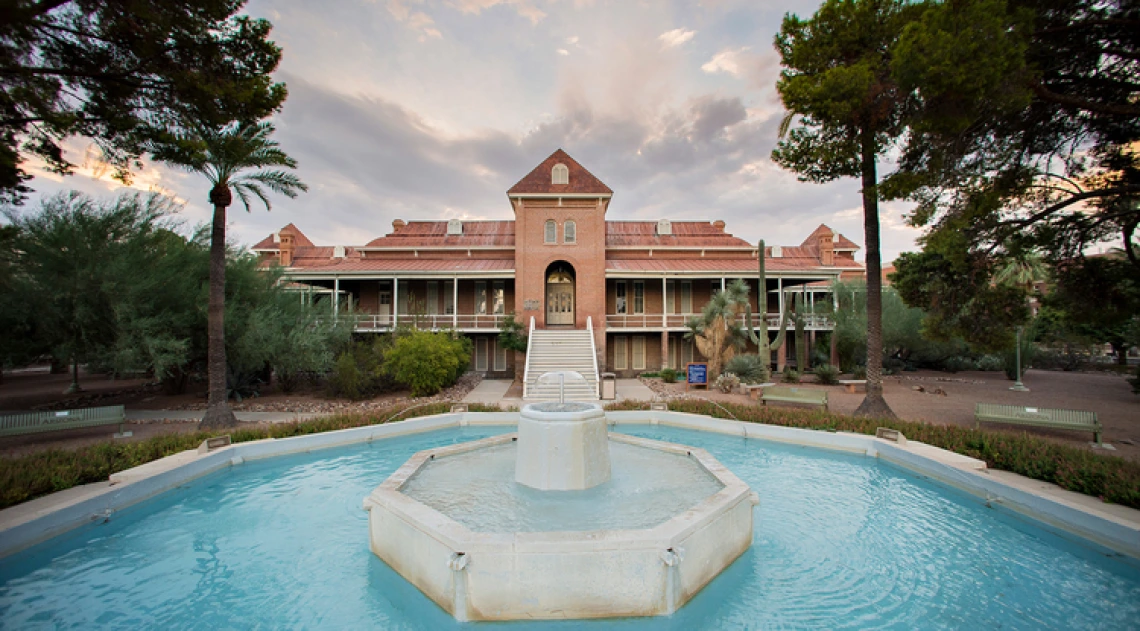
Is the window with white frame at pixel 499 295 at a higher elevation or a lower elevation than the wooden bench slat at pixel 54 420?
higher


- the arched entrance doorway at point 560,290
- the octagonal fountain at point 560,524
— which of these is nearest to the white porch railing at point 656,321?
the arched entrance doorway at point 560,290

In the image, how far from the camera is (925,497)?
774 centimetres

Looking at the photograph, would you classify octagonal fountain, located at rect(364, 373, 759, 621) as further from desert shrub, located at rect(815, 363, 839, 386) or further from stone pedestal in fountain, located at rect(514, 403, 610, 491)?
desert shrub, located at rect(815, 363, 839, 386)

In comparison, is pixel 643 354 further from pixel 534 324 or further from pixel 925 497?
pixel 925 497

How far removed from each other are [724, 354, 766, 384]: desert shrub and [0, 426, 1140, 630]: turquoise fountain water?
11506mm

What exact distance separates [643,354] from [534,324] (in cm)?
640

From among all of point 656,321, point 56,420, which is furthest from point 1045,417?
point 56,420

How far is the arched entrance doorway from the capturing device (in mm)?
25109

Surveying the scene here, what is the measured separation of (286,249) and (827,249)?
3584 cm

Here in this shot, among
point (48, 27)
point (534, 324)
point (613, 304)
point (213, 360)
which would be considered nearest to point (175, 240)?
point (213, 360)

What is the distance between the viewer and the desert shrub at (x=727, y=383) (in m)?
18.4

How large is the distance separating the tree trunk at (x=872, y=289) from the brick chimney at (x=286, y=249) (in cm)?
Result: 2907

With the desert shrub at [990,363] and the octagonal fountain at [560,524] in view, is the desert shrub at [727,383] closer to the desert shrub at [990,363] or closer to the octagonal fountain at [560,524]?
the octagonal fountain at [560,524]

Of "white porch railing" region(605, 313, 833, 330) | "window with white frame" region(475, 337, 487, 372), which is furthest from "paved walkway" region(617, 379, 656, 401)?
"window with white frame" region(475, 337, 487, 372)
